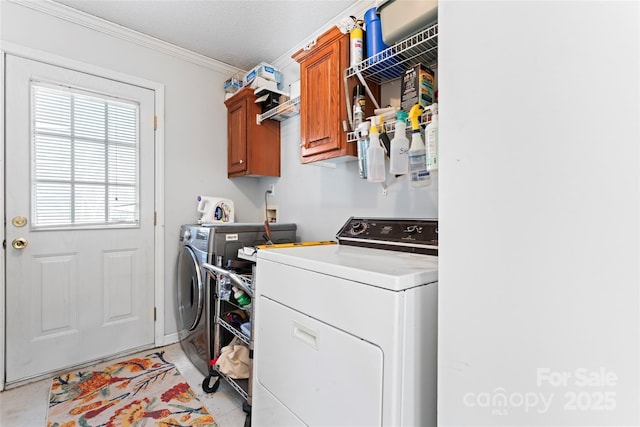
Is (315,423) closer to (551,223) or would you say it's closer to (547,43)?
(551,223)

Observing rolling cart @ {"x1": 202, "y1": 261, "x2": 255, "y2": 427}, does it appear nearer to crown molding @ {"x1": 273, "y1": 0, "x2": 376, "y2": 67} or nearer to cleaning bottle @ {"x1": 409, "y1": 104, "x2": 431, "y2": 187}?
cleaning bottle @ {"x1": 409, "y1": 104, "x2": 431, "y2": 187}

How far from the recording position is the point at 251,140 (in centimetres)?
257

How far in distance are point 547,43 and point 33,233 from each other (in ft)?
9.18

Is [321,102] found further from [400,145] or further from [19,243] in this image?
[19,243]

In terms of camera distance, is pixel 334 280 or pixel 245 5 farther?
pixel 245 5

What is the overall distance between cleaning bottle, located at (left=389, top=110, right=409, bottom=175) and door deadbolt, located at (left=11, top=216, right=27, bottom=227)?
2377 mm

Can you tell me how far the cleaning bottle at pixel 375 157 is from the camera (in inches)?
59.3

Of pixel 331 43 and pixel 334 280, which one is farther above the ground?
pixel 331 43

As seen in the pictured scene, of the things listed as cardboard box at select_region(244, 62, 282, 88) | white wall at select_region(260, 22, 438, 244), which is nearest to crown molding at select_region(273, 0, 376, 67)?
white wall at select_region(260, 22, 438, 244)

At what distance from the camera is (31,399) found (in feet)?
6.05

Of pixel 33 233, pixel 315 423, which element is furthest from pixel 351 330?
pixel 33 233

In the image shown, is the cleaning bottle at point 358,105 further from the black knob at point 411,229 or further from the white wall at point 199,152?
the black knob at point 411,229

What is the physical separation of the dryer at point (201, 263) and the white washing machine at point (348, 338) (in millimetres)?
776

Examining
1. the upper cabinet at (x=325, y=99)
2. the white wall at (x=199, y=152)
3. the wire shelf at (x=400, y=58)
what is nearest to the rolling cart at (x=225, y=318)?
the white wall at (x=199, y=152)
